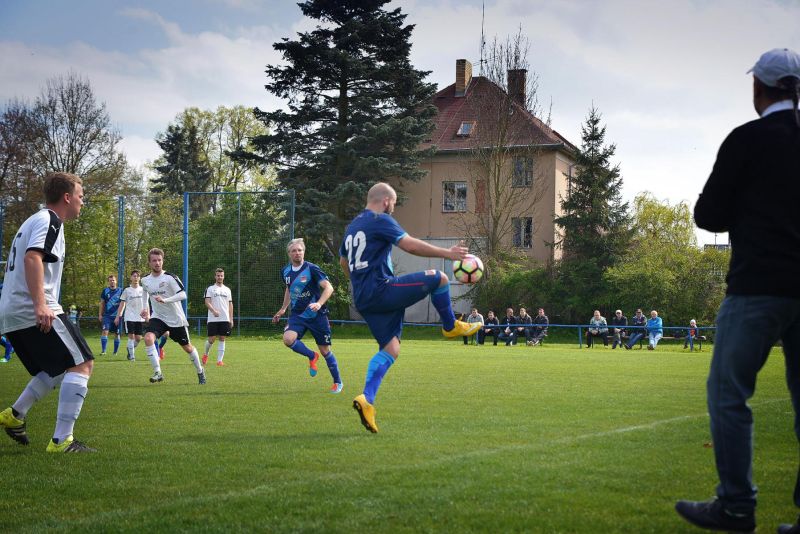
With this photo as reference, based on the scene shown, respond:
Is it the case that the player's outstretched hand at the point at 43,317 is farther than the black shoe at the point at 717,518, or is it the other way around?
the player's outstretched hand at the point at 43,317

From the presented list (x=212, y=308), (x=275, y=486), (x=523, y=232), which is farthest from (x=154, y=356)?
(x=523, y=232)

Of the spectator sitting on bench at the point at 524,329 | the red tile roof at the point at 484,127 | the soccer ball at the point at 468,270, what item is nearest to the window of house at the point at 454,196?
the red tile roof at the point at 484,127

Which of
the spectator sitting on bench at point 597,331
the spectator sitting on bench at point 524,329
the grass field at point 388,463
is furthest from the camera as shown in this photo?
the spectator sitting on bench at point 524,329

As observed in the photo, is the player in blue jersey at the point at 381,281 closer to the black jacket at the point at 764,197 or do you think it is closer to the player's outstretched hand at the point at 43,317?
the player's outstretched hand at the point at 43,317

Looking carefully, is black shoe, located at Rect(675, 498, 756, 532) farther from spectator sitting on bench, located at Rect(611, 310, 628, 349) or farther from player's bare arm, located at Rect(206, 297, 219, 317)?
spectator sitting on bench, located at Rect(611, 310, 628, 349)

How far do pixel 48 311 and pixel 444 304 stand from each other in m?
3.56

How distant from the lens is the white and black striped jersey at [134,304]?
19.7 m

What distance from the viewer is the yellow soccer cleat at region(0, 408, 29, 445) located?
6840mm

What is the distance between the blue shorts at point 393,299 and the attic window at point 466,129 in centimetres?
4037

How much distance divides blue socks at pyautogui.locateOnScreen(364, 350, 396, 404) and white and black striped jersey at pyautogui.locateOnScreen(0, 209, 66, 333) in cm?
276

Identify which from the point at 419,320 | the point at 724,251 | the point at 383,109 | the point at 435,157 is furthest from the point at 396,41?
the point at 724,251

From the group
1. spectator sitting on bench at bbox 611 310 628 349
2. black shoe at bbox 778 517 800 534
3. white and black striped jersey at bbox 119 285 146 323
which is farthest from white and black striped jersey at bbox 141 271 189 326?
spectator sitting on bench at bbox 611 310 628 349

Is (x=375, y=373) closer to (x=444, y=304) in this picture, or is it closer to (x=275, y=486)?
(x=444, y=304)

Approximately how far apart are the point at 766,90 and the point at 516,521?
2.51 meters
